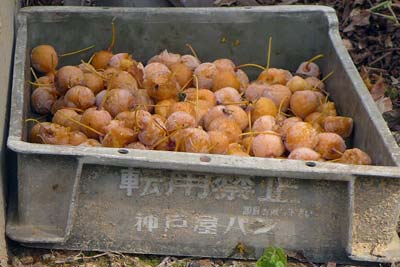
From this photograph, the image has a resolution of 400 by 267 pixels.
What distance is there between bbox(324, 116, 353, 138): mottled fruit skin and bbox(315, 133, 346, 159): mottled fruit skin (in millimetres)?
131

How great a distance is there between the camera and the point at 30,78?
3.17 metres

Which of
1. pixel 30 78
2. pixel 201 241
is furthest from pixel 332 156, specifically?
pixel 30 78

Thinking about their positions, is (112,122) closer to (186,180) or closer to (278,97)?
(186,180)

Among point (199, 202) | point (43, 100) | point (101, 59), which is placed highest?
point (101, 59)

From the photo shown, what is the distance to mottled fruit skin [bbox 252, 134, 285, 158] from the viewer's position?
274 centimetres

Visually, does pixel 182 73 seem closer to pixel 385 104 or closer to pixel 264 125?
pixel 264 125

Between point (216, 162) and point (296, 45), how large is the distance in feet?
3.85

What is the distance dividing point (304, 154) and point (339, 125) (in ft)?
1.01

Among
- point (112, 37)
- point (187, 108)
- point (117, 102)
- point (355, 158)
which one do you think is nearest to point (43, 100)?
point (117, 102)

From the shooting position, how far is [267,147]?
108 inches

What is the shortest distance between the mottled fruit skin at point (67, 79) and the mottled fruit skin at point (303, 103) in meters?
0.78

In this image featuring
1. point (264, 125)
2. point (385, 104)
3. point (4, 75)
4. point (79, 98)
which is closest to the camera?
point (4, 75)

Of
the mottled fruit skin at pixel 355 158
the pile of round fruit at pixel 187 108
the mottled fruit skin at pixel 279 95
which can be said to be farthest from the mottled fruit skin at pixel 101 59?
the mottled fruit skin at pixel 355 158

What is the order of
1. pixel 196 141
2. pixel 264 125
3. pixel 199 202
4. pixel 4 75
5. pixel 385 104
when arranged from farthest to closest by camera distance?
pixel 385 104, pixel 264 125, pixel 4 75, pixel 196 141, pixel 199 202
